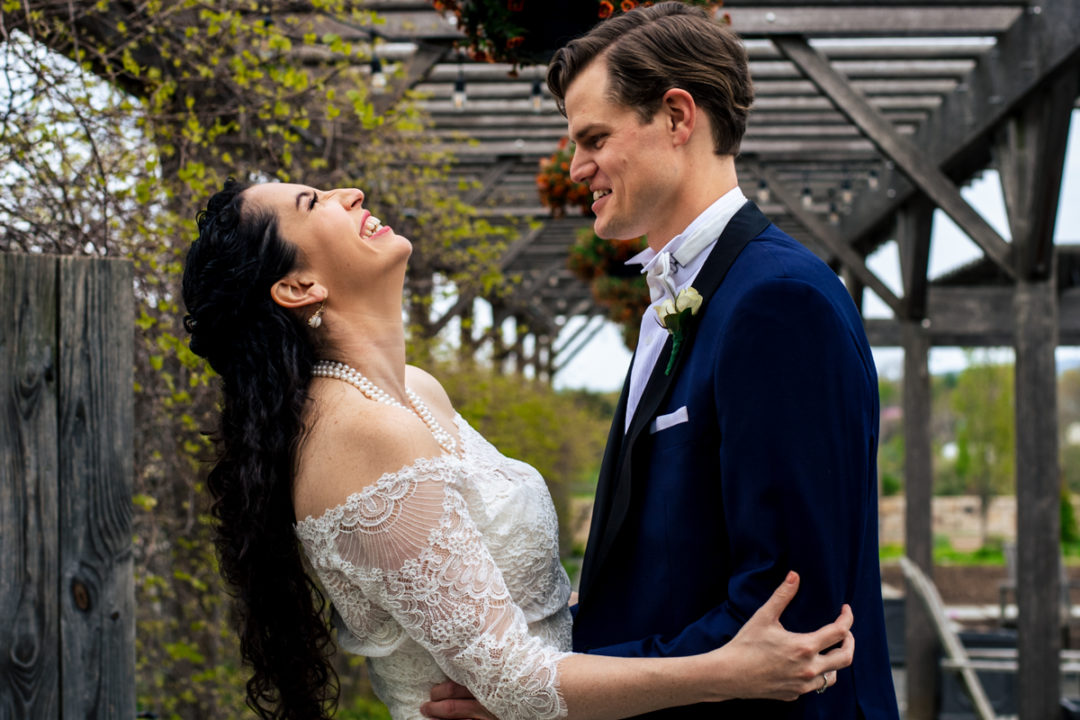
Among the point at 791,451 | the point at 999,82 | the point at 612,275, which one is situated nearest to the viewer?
Answer: the point at 791,451

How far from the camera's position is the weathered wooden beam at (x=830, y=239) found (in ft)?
26.2

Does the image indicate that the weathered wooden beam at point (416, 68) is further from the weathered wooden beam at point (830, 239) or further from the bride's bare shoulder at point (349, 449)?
the weathered wooden beam at point (830, 239)

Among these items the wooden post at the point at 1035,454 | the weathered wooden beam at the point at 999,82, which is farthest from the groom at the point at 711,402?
the wooden post at the point at 1035,454

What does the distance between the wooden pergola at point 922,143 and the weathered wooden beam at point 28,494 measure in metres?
2.29

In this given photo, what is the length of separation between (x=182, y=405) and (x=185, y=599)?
988mm

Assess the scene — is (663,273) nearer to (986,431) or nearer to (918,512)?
(918,512)

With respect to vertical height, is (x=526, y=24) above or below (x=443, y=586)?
above

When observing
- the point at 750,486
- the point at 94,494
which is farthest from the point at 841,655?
the point at 94,494

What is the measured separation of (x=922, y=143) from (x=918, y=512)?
2765 mm

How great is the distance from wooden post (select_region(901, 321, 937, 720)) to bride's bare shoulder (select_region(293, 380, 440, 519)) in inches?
266

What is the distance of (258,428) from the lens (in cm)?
155

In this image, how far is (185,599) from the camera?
427 cm

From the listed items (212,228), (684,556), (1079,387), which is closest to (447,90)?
(212,228)

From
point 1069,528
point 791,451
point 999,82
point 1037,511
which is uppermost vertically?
point 999,82
